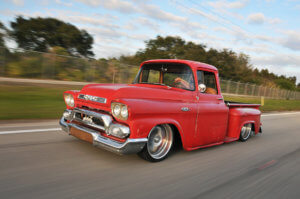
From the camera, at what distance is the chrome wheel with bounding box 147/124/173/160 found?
3.95 meters

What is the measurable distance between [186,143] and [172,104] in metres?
0.74

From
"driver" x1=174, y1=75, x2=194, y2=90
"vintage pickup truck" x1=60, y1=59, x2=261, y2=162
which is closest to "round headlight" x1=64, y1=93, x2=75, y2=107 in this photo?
"vintage pickup truck" x1=60, y1=59, x2=261, y2=162

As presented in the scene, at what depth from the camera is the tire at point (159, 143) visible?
3.90m

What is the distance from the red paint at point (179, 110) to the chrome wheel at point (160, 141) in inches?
7.8

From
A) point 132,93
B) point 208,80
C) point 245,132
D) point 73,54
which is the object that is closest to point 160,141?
point 132,93

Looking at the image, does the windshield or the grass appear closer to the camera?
the windshield

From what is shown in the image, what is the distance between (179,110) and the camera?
4.04 metres

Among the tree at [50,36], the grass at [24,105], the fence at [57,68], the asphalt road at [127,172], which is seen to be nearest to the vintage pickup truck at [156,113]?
the asphalt road at [127,172]

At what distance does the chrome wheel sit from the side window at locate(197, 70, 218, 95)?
3.69 ft

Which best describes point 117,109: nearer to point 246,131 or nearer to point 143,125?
point 143,125

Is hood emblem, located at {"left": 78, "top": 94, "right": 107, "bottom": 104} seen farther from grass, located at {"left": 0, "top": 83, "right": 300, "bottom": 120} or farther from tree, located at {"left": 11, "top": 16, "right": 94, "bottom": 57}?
tree, located at {"left": 11, "top": 16, "right": 94, "bottom": 57}

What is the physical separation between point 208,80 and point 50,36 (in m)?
21.3

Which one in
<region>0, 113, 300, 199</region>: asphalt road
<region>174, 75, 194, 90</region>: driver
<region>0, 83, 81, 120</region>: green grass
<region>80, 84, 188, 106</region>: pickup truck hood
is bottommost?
<region>0, 113, 300, 199</region>: asphalt road

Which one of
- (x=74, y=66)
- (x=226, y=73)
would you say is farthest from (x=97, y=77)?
(x=226, y=73)
